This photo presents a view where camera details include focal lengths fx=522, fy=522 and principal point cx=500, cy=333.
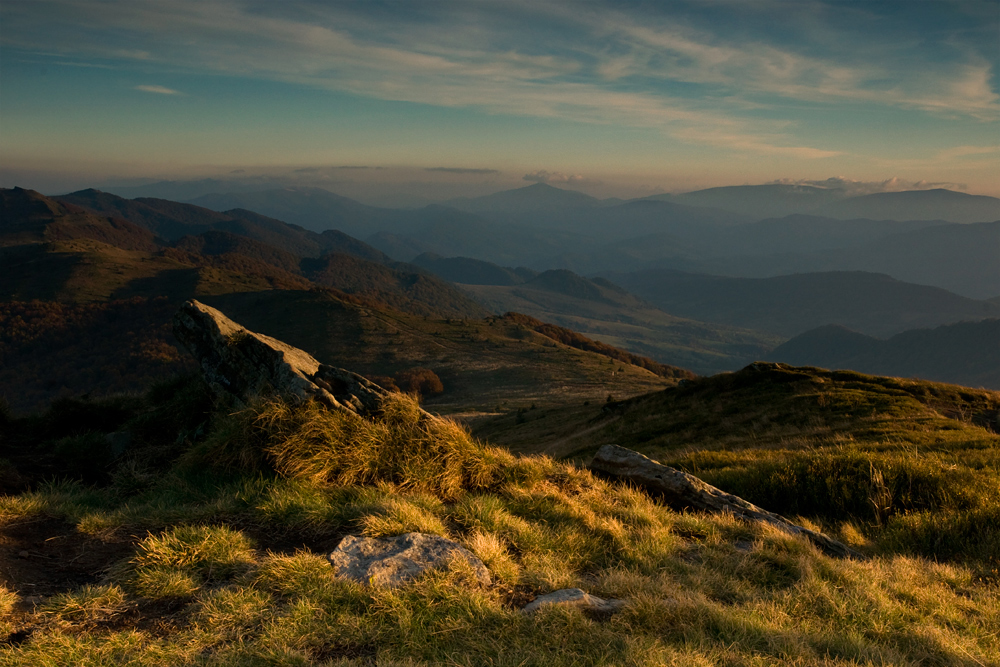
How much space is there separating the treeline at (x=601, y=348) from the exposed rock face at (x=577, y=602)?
122 meters

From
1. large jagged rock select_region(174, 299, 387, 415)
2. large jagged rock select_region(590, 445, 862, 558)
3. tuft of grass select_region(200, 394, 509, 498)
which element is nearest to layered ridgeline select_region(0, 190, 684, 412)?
large jagged rock select_region(174, 299, 387, 415)

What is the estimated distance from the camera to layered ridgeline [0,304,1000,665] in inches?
165

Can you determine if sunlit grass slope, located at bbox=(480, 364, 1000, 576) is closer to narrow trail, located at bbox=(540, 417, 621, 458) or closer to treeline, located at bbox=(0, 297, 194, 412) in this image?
narrow trail, located at bbox=(540, 417, 621, 458)

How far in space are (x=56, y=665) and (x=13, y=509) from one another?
311 cm

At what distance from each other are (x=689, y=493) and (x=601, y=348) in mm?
144031

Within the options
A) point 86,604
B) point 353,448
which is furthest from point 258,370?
point 86,604

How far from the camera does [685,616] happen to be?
472 cm

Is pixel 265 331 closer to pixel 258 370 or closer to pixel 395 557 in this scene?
pixel 258 370

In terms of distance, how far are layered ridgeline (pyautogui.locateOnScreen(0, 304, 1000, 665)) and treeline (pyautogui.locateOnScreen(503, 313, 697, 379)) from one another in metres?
118

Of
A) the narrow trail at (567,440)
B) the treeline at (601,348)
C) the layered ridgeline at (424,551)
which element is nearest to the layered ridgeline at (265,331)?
the treeline at (601,348)

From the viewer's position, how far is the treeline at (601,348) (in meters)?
133

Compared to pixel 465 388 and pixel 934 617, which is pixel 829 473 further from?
pixel 465 388

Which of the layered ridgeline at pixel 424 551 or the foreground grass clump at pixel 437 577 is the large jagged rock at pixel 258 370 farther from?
the foreground grass clump at pixel 437 577

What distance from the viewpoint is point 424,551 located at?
5391 millimetres
